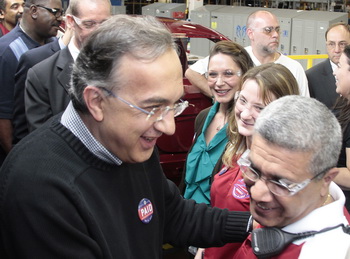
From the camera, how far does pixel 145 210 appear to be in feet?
5.50

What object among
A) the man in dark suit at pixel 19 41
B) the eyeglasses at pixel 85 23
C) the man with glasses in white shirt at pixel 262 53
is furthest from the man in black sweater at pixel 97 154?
the man with glasses in white shirt at pixel 262 53

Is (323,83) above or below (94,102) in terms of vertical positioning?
below

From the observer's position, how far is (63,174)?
143cm

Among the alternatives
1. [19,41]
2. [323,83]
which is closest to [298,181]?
[19,41]

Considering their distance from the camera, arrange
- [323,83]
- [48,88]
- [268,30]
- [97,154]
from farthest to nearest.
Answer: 1. [268,30]
2. [323,83]
3. [48,88]
4. [97,154]

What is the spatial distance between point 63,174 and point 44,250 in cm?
23

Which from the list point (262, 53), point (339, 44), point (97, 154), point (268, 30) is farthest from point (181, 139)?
point (97, 154)

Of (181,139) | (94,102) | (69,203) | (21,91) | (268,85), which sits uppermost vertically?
(94,102)

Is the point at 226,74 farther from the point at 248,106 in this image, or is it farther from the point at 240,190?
the point at 240,190

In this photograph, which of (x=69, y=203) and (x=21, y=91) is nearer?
(x=69, y=203)

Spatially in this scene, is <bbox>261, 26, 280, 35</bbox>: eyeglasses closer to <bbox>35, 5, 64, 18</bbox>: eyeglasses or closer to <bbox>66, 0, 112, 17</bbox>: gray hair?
<bbox>35, 5, 64, 18</bbox>: eyeglasses

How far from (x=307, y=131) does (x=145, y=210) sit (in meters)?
0.64

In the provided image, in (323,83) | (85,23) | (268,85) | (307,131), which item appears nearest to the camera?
(307,131)

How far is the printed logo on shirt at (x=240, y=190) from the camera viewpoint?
2.18 metres
